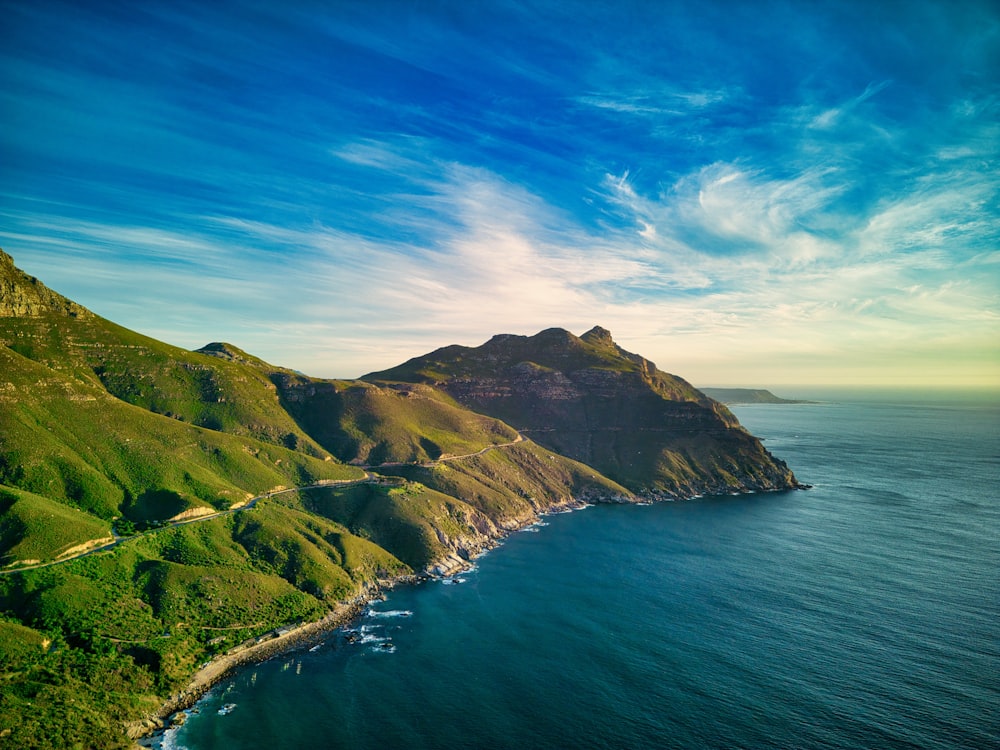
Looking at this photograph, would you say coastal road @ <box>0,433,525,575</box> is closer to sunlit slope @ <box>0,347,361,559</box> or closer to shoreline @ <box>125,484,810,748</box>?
sunlit slope @ <box>0,347,361,559</box>

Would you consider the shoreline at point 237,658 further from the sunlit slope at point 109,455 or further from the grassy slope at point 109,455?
the grassy slope at point 109,455

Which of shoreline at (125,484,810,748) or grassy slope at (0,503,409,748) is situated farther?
shoreline at (125,484,810,748)

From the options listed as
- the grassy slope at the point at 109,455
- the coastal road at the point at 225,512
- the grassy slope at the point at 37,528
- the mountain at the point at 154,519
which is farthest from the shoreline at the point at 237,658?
the grassy slope at the point at 109,455

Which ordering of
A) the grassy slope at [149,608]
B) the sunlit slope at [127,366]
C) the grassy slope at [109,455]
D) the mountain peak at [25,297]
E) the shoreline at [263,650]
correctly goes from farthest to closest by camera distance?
the mountain peak at [25,297] → the sunlit slope at [127,366] → the grassy slope at [109,455] → the shoreline at [263,650] → the grassy slope at [149,608]

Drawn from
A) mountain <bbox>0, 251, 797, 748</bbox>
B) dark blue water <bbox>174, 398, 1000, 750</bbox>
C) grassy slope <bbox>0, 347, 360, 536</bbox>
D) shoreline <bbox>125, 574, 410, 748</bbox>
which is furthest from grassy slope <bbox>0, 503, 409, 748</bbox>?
grassy slope <bbox>0, 347, 360, 536</bbox>

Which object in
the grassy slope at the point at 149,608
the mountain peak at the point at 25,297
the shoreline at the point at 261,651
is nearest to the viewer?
the grassy slope at the point at 149,608

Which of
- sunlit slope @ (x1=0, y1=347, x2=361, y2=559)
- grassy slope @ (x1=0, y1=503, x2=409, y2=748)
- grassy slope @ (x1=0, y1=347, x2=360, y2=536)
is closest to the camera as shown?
grassy slope @ (x1=0, y1=503, x2=409, y2=748)

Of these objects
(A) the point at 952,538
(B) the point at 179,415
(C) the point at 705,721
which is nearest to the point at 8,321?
(B) the point at 179,415

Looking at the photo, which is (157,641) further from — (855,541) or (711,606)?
(855,541)
